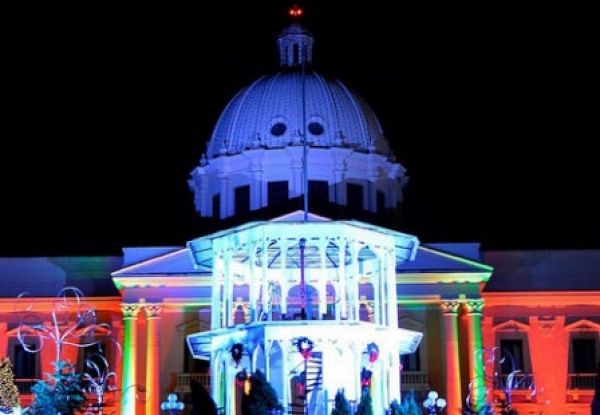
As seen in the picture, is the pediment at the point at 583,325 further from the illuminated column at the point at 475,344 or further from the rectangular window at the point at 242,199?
the rectangular window at the point at 242,199

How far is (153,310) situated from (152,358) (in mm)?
2269

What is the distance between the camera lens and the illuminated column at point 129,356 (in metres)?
61.9

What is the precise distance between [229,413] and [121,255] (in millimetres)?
28357

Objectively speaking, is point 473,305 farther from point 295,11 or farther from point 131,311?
point 295,11

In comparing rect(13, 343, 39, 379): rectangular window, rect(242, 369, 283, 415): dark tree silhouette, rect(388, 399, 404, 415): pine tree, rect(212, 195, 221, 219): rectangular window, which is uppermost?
rect(212, 195, 221, 219): rectangular window

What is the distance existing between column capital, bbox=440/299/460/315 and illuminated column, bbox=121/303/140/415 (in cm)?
1439

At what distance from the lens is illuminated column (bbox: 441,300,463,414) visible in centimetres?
6188

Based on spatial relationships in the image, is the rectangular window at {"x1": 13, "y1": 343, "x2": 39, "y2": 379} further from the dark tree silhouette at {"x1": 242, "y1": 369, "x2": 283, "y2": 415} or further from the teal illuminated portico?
the dark tree silhouette at {"x1": 242, "y1": 369, "x2": 283, "y2": 415}

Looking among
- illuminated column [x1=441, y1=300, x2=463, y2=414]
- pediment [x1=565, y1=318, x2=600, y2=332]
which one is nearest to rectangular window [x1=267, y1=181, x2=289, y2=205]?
illuminated column [x1=441, y1=300, x2=463, y2=414]

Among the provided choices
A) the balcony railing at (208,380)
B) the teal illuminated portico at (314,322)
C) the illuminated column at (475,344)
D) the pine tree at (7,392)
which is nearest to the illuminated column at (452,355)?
the illuminated column at (475,344)

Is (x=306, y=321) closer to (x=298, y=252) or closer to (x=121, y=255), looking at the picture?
(x=298, y=252)

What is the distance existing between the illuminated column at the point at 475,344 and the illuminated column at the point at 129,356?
1556cm

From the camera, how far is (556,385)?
219ft

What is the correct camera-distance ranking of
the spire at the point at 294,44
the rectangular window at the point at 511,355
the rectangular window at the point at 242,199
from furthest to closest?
the spire at the point at 294,44 → the rectangular window at the point at 242,199 → the rectangular window at the point at 511,355
